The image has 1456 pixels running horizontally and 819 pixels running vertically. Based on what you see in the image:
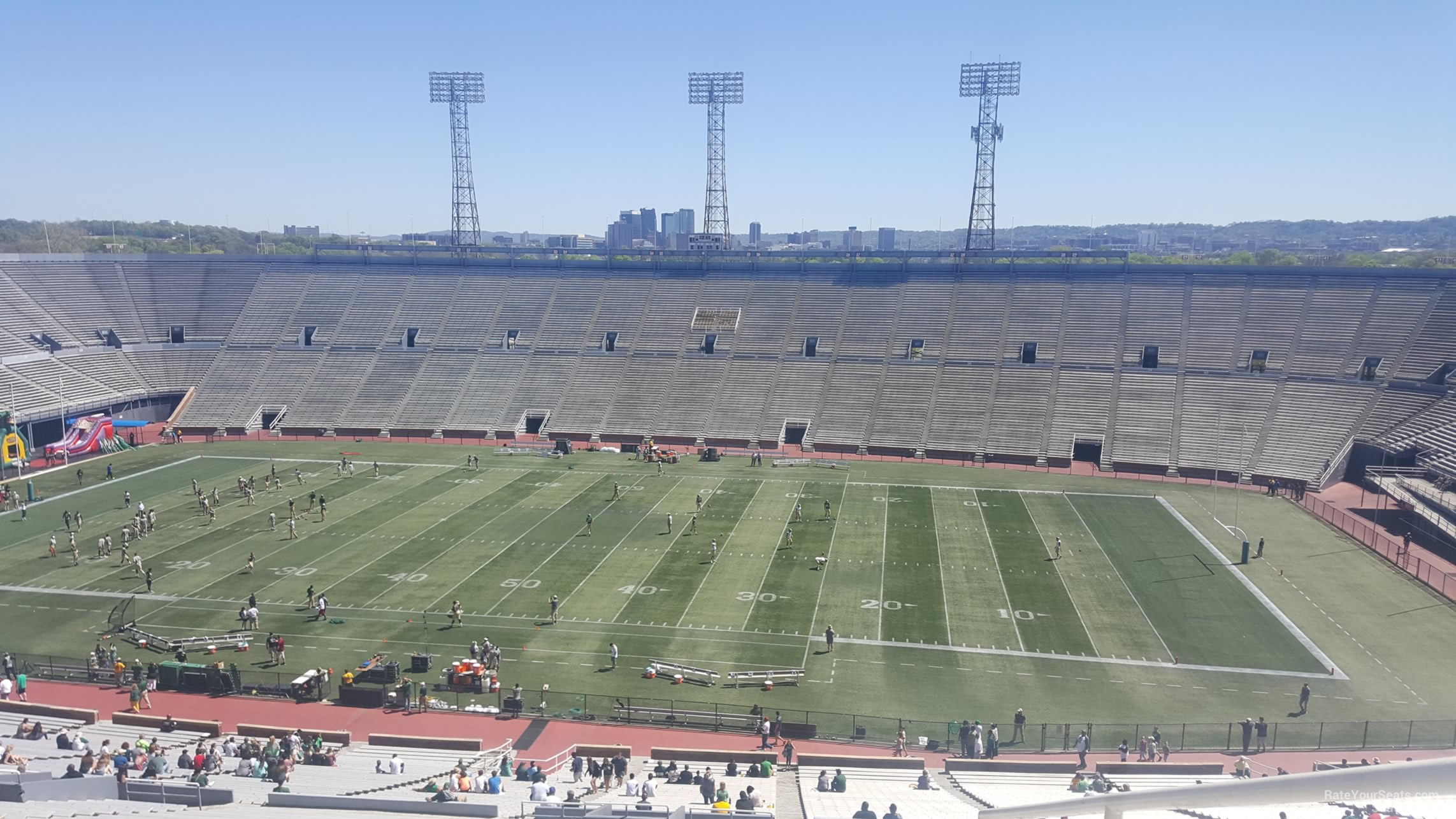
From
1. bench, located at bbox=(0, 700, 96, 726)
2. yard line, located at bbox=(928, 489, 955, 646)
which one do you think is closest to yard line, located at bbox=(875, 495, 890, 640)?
yard line, located at bbox=(928, 489, 955, 646)

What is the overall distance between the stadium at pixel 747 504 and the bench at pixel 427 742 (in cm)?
22

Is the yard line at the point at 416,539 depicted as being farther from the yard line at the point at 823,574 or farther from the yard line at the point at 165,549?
the yard line at the point at 823,574

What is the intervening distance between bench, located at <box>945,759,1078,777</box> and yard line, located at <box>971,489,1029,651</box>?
296 inches

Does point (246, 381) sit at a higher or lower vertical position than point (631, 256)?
lower

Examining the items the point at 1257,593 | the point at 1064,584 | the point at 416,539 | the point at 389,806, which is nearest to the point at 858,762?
the point at 389,806

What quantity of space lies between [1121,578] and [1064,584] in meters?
2.58

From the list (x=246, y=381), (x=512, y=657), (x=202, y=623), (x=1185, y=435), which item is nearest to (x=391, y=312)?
(x=246, y=381)

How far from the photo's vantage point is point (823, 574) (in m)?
38.1

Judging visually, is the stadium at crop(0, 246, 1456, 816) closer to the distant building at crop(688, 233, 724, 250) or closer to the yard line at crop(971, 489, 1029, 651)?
the yard line at crop(971, 489, 1029, 651)

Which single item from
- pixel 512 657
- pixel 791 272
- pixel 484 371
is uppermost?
pixel 791 272

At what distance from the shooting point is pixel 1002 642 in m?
31.7

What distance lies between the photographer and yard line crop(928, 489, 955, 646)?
32.3 m

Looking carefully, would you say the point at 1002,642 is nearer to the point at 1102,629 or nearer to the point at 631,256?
the point at 1102,629

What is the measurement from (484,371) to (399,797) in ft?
175
